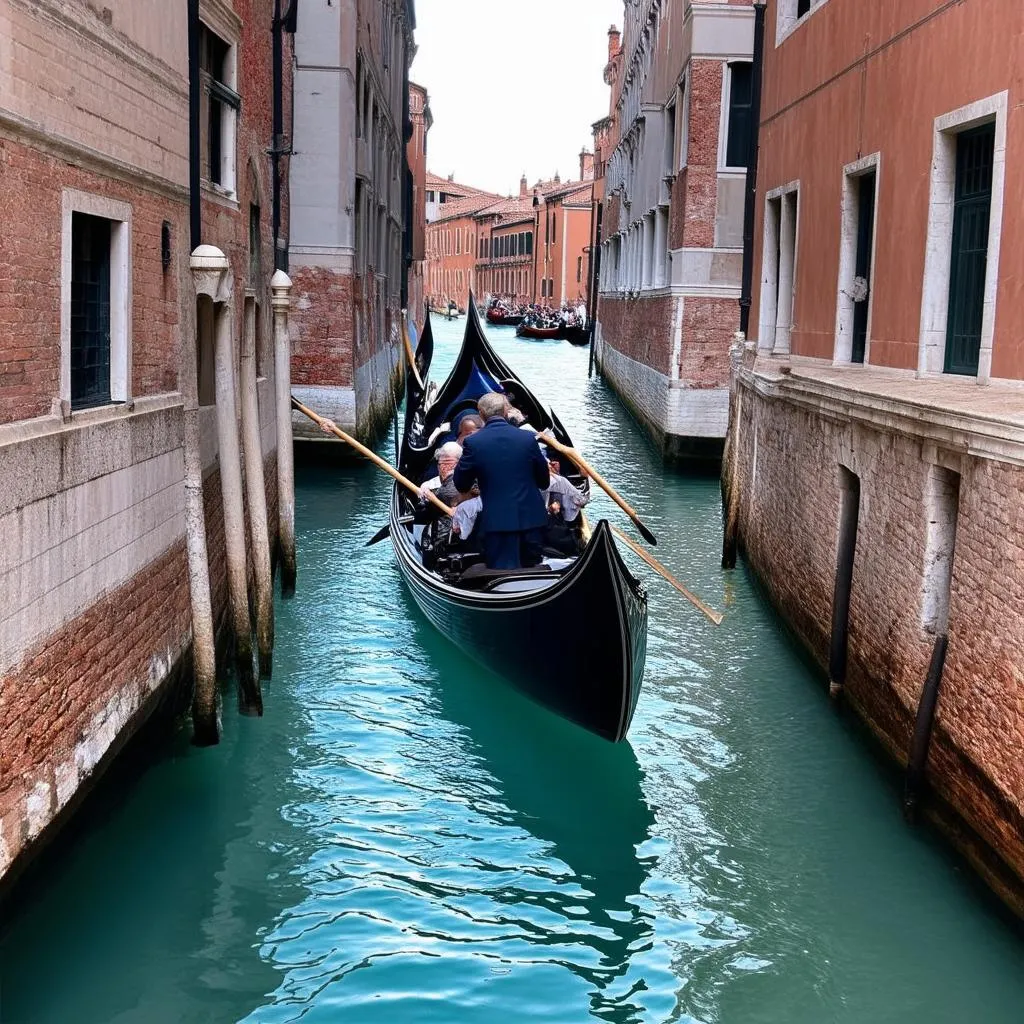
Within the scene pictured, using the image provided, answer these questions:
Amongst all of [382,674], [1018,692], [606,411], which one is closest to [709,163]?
[606,411]

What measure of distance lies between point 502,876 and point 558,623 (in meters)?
1.10

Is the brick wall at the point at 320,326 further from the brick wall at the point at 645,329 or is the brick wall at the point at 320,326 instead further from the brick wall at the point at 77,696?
the brick wall at the point at 77,696

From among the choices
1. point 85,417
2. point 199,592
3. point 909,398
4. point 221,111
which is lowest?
point 199,592

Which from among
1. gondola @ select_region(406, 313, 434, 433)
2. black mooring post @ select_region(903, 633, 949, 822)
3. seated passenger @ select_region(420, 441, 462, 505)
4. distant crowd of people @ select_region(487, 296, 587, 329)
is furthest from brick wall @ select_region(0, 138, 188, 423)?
distant crowd of people @ select_region(487, 296, 587, 329)

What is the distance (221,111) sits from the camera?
7684 millimetres

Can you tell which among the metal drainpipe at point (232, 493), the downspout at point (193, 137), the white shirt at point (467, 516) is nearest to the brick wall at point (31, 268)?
the metal drainpipe at point (232, 493)

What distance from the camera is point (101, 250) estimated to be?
4754 millimetres

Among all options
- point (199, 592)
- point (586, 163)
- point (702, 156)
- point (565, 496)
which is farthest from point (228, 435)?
point (586, 163)

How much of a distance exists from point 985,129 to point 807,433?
1814 millimetres

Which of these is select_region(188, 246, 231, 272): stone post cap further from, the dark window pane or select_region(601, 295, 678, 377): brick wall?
select_region(601, 295, 678, 377): brick wall

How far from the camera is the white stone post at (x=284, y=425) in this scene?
23.9 feet

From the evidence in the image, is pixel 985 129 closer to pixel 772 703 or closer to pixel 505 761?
pixel 772 703

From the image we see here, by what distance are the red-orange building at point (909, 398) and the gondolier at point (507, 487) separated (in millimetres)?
1280

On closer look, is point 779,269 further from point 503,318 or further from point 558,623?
point 503,318
